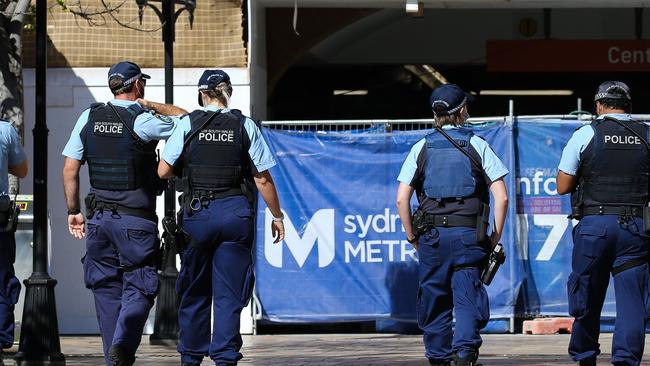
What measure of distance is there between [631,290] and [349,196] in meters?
5.89

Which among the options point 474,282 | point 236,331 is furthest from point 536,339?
point 236,331

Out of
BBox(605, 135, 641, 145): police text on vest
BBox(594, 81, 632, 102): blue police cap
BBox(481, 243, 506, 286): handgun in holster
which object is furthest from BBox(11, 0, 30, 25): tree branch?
BBox(605, 135, 641, 145): police text on vest

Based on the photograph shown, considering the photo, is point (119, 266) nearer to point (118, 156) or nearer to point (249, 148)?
point (118, 156)

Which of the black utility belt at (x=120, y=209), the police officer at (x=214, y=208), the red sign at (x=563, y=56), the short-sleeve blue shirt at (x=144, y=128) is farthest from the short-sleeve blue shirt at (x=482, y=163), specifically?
the red sign at (x=563, y=56)

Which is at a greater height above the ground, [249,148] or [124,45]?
[124,45]

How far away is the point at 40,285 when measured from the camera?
35.6 ft

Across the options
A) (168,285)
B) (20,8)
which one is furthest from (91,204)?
(168,285)

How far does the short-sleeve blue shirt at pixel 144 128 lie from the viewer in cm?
910

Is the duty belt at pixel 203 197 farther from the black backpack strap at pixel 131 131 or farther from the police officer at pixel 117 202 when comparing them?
the black backpack strap at pixel 131 131

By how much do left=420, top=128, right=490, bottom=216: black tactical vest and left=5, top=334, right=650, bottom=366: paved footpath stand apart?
6.48 ft

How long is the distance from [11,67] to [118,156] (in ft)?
12.8

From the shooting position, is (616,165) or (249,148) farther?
(616,165)

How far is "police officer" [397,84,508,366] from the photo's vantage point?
905 centimetres

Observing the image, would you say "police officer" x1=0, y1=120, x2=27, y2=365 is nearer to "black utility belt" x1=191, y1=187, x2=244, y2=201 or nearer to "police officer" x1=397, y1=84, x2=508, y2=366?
"black utility belt" x1=191, y1=187, x2=244, y2=201
